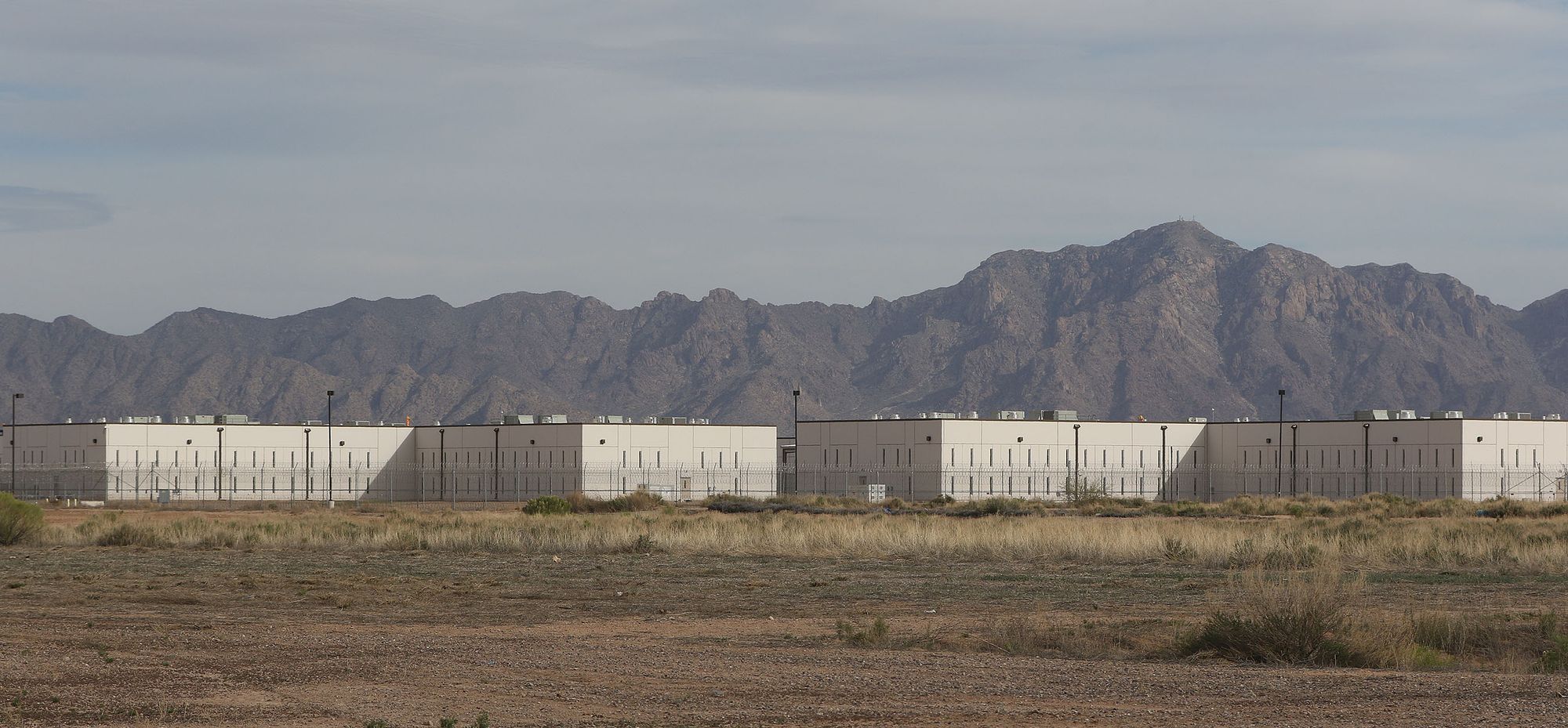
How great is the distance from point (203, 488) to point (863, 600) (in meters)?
75.4

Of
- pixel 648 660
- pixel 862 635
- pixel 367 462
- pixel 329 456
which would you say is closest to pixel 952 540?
pixel 862 635

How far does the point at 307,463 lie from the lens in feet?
319

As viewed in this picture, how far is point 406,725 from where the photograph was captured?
45.0 ft

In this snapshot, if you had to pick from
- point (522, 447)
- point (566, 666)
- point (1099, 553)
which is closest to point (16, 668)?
point (566, 666)

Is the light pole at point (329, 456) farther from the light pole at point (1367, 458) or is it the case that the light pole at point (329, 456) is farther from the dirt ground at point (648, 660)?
the dirt ground at point (648, 660)

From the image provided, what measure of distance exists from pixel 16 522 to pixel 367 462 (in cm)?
5856

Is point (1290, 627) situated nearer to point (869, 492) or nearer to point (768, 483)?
point (869, 492)

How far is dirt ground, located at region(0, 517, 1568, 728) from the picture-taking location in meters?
14.3

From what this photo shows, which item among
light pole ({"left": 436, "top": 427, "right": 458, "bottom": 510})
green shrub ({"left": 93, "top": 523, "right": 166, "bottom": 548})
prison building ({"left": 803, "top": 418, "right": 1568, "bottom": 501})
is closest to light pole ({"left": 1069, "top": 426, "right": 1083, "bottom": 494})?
prison building ({"left": 803, "top": 418, "right": 1568, "bottom": 501})

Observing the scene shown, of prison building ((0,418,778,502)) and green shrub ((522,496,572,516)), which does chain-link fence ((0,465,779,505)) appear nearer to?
prison building ((0,418,778,502))

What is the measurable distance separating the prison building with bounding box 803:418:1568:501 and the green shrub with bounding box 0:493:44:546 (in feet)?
156

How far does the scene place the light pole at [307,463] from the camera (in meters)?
94.2

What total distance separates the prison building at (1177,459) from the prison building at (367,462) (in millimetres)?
6223

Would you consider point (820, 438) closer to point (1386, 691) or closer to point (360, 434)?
point (360, 434)
